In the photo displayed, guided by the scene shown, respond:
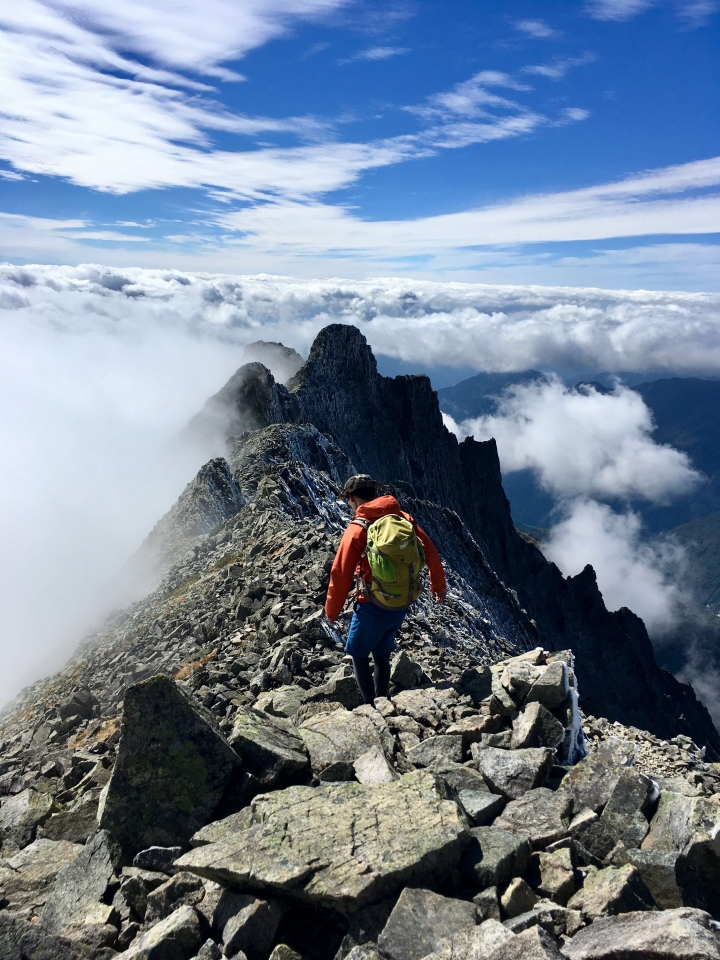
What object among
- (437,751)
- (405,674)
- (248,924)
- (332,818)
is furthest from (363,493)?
(248,924)

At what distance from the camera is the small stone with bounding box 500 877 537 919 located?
268 inches

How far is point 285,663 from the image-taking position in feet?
47.4

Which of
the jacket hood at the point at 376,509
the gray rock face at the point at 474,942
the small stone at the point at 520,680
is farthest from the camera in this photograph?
the jacket hood at the point at 376,509

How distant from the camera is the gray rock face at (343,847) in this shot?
6.95m

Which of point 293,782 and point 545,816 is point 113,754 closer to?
point 293,782

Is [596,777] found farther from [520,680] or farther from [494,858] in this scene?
[494,858]

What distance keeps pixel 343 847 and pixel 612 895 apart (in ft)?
9.69

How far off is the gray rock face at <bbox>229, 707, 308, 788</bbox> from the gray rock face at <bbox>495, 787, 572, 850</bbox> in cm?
316

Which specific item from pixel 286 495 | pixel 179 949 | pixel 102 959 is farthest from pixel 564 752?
pixel 286 495

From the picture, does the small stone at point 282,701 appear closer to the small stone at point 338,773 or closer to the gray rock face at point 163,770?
the small stone at point 338,773

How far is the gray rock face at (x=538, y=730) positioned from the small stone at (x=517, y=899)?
3.22m

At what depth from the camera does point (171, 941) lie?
6887mm

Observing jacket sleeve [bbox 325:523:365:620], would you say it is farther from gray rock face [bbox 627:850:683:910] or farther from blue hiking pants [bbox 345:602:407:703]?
gray rock face [bbox 627:850:683:910]

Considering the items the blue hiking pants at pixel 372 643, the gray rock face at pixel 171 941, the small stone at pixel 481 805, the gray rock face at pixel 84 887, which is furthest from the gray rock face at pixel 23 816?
the small stone at pixel 481 805
